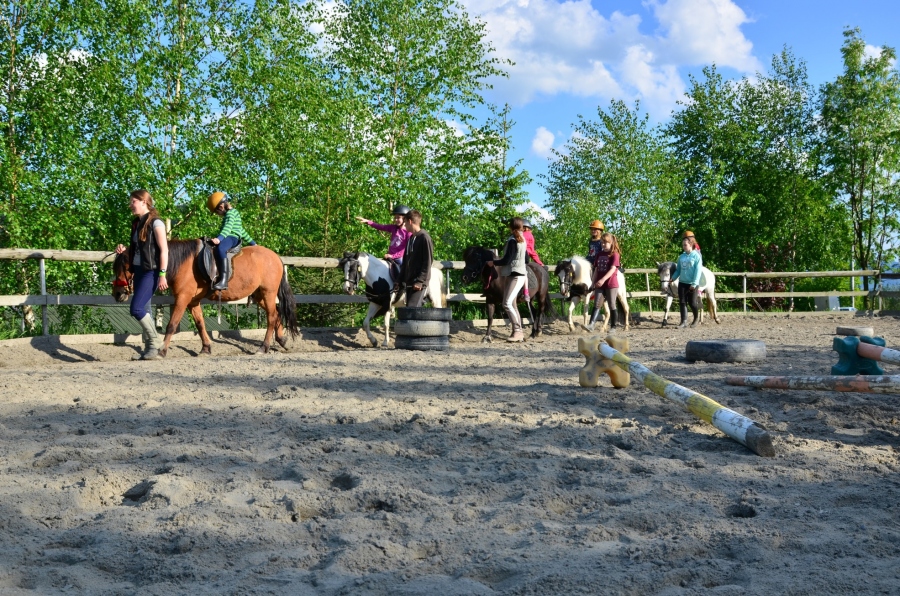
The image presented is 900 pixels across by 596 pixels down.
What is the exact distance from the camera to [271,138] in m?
16.5

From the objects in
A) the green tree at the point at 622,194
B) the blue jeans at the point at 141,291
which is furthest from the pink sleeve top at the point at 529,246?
the green tree at the point at 622,194

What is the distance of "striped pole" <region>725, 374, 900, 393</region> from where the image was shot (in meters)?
4.33

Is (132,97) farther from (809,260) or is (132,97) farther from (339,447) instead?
(809,260)

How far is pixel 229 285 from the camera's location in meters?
10.4

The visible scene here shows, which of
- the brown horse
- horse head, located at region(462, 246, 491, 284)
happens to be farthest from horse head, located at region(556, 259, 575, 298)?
the brown horse

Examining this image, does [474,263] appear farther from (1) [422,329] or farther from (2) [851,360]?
(2) [851,360]

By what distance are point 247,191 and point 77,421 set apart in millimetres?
13037

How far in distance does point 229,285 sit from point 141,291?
49.7 inches

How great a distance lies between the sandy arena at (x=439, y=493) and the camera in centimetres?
251

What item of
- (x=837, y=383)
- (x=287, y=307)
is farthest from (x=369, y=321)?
(x=837, y=383)

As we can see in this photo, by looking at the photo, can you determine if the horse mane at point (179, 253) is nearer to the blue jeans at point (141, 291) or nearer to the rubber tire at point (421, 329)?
the blue jeans at point (141, 291)

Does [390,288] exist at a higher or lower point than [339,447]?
higher

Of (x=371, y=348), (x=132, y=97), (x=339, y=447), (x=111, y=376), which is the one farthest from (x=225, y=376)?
(x=132, y=97)

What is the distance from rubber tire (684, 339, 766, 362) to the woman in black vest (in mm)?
6376
